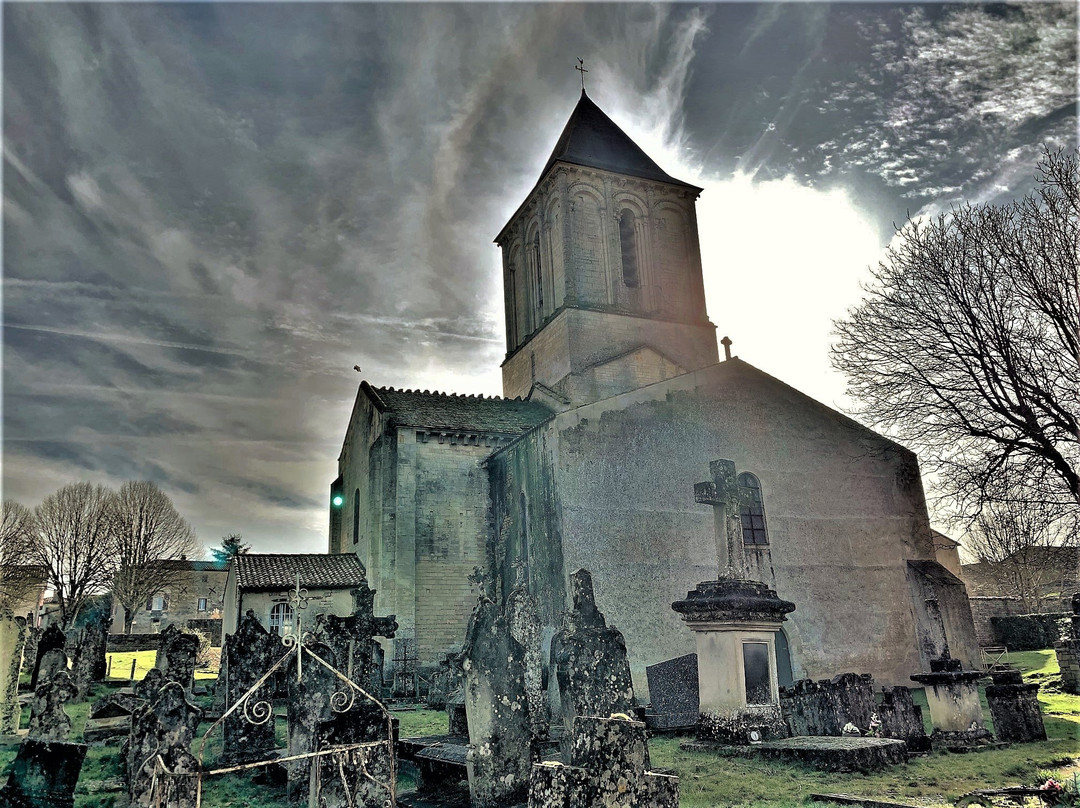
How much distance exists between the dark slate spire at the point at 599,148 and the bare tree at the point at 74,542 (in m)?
29.0

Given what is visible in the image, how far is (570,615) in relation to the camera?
7062mm

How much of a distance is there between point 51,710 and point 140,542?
33014 millimetres

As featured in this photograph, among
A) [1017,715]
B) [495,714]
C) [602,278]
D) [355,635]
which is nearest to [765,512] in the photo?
[1017,715]

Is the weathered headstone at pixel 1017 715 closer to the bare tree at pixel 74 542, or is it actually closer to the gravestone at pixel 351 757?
the gravestone at pixel 351 757

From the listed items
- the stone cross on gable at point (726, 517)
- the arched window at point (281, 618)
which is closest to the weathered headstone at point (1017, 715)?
the stone cross on gable at point (726, 517)

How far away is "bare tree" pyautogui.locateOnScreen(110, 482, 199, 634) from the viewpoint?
1430 inches

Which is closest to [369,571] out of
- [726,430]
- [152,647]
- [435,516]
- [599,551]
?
[435,516]

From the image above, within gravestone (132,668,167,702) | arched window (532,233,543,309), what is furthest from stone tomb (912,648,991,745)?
arched window (532,233,543,309)

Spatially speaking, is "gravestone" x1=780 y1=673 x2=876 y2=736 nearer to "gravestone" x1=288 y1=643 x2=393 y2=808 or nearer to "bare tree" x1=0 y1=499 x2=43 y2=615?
"gravestone" x1=288 y1=643 x2=393 y2=808

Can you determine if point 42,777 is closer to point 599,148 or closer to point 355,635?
point 355,635

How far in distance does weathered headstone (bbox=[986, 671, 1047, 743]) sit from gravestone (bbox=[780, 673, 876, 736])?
1870 millimetres

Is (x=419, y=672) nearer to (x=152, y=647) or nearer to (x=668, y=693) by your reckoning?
(x=668, y=693)

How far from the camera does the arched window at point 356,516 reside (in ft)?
82.1

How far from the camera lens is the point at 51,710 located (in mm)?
8438
